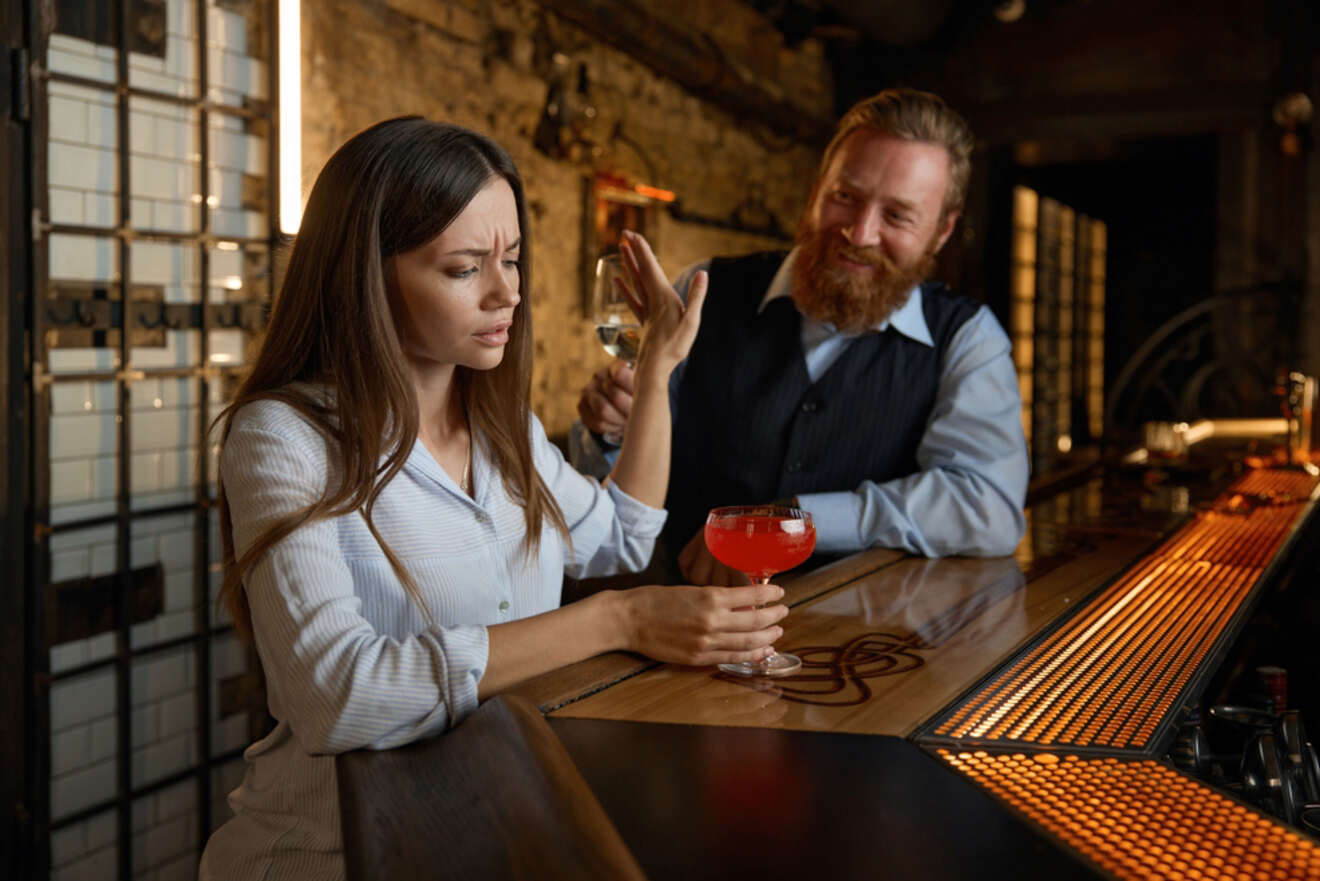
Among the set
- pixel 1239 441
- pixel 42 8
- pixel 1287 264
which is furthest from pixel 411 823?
pixel 1287 264

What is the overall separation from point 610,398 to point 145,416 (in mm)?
1486

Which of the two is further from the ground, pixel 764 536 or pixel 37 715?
pixel 764 536

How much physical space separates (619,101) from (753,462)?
3.09 meters

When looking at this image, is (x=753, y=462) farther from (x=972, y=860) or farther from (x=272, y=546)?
(x=972, y=860)

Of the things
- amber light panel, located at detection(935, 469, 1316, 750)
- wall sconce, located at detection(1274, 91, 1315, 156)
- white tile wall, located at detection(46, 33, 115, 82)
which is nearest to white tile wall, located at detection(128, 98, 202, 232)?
white tile wall, located at detection(46, 33, 115, 82)

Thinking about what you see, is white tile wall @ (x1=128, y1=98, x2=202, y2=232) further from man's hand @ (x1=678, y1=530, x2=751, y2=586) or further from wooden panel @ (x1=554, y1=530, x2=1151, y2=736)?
wooden panel @ (x1=554, y1=530, x2=1151, y2=736)

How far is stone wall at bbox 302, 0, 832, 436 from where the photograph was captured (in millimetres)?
3619

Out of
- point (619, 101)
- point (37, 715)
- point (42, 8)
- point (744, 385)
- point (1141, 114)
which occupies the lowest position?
point (37, 715)

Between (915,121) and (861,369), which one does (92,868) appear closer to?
(861,369)

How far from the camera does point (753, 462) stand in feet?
8.21

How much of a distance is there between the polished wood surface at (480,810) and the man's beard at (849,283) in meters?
1.43

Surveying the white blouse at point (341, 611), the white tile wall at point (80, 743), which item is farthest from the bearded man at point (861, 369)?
the white tile wall at point (80, 743)

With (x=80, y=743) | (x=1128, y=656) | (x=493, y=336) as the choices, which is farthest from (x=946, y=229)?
(x=80, y=743)

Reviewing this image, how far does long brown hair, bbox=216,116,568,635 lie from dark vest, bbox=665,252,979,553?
3.72 feet
